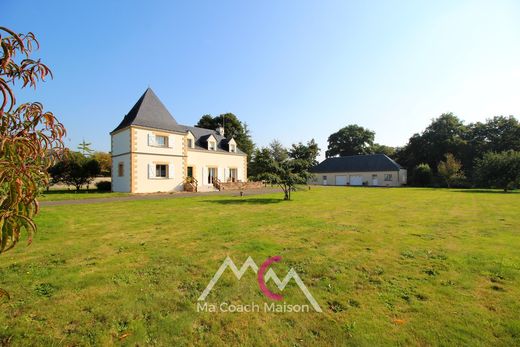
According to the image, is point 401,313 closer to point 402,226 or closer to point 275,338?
point 275,338

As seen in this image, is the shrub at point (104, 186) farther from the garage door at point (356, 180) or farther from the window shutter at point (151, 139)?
the garage door at point (356, 180)

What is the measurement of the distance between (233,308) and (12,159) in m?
2.84

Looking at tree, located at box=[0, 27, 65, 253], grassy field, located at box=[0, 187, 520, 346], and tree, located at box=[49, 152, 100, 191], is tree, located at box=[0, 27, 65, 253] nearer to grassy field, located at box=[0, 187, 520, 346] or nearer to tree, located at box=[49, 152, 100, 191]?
grassy field, located at box=[0, 187, 520, 346]

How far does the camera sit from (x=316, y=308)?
3.45m

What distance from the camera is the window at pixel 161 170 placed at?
24.7 metres

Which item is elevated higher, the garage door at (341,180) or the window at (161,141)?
the window at (161,141)

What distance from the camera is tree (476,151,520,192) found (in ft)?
93.6

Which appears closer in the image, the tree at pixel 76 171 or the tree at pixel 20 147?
the tree at pixel 20 147

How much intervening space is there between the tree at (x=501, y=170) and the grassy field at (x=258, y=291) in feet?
95.8

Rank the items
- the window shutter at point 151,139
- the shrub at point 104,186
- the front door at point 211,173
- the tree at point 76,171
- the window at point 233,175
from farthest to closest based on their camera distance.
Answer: the window at point 233,175, the front door at point 211,173, the shrub at point 104,186, the window shutter at point 151,139, the tree at point 76,171

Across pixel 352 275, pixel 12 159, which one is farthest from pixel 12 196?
pixel 352 275

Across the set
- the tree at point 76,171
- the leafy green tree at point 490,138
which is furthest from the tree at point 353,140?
the tree at point 76,171

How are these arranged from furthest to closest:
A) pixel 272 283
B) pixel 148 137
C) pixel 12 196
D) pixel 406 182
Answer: pixel 406 182 → pixel 148 137 → pixel 272 283 → pixel 12 196

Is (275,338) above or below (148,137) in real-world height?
below
